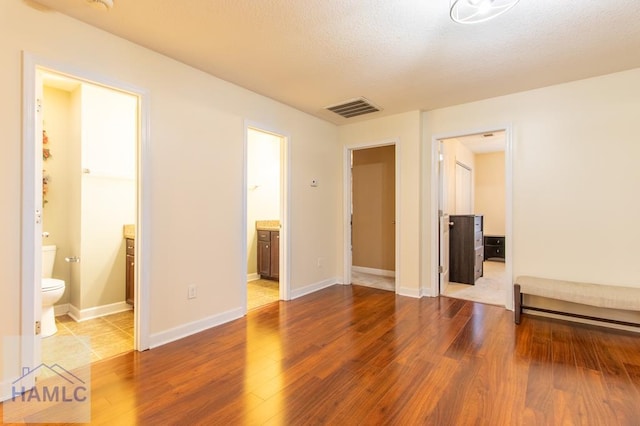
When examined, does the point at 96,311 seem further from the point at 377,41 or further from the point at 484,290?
the point at 484,290

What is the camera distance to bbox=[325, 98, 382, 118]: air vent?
366 centimetres

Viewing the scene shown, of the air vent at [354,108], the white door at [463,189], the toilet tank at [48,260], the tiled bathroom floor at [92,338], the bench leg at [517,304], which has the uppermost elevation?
the air vent at [354,108]

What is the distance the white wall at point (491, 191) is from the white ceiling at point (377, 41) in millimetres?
4456

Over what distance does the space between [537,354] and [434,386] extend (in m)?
1.08

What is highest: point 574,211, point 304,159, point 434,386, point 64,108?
point 64,108

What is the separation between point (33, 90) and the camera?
6.25ft

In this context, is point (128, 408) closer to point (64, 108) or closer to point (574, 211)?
point (64, 108)

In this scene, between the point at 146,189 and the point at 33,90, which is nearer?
the point at 33,90

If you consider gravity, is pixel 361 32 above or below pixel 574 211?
above

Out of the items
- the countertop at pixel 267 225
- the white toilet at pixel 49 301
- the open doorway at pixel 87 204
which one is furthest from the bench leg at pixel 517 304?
the white toilet at pixel 49 301

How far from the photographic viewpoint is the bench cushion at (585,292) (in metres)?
2.55

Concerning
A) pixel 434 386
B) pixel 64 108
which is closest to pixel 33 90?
pixel 64 108

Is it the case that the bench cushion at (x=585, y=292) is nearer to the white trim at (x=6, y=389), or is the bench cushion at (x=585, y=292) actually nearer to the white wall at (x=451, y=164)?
the white wall at (x=451, y=164)

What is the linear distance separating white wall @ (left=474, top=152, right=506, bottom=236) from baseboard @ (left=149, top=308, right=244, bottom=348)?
6412 millimetres
